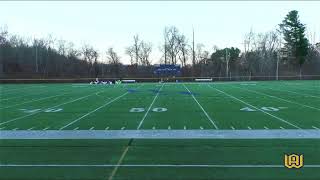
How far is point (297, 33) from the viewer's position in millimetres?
82500

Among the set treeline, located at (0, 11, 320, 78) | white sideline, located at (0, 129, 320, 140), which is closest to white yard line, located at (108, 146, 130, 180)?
white sideline, located at (0, 129, 320, 140)

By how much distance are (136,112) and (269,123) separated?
19.4 ft

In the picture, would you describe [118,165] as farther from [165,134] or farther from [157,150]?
[165,134]

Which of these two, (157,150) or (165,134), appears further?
(165,134)

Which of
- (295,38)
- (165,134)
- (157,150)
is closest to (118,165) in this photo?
(157,150)

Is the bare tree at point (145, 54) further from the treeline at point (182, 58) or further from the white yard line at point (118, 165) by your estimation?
the white yard line at point (118, 165)

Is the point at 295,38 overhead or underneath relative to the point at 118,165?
overhead

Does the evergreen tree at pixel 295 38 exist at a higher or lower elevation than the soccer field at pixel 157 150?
higher

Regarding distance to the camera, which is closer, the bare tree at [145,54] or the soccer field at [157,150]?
the soccer field at [157,150]

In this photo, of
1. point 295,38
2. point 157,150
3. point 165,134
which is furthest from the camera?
point 295,38

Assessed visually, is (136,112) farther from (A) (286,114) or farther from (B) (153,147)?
(B) (153,147)

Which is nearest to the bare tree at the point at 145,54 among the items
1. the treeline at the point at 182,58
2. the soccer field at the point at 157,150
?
the treeline at the point at 182,58

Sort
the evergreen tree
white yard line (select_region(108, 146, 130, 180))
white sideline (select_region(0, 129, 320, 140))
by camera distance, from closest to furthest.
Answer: white yard line (select_region(108, 146, 130, 180)), white sideline (select_region(0, 129, 320, 140)), the evergreen tree

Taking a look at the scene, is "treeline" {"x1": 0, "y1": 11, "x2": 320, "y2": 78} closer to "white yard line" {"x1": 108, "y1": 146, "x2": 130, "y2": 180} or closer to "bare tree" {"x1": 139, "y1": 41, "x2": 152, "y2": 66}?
"bare tree" {"x1": 139, "y1": 41, "x2": 152, "y2": 66}
